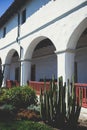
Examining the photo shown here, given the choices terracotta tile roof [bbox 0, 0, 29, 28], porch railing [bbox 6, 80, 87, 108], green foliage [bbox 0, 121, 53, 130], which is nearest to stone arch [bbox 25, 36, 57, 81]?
porch railing [bbox 6, 80, 87, 108]

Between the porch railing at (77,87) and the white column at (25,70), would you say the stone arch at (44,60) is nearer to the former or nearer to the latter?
the white column at (25,70)

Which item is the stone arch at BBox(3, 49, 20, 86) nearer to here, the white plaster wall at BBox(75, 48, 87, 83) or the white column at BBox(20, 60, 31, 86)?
the white column at BBox(20, 60, 31, 86)

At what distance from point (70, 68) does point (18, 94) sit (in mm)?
2663

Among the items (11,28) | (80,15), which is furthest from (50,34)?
(11,28)

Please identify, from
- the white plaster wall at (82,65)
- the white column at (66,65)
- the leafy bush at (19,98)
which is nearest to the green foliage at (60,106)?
the leafy bush at (19,98)

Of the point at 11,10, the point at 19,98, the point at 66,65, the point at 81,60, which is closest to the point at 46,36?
the point at 66,65

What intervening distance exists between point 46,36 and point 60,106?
6.10 meters

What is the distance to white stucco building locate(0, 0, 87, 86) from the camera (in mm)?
10469

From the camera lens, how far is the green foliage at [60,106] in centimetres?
702

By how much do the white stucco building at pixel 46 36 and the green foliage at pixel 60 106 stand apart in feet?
11.3

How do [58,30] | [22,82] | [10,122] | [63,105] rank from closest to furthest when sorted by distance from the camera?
[63,105]
[10,122]
[58,30]
[22,82]

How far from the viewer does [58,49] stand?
11.2 metres

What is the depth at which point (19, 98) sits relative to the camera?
1052 centimetres

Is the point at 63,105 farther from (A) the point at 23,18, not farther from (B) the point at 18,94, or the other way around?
(A) the point at 23,18
